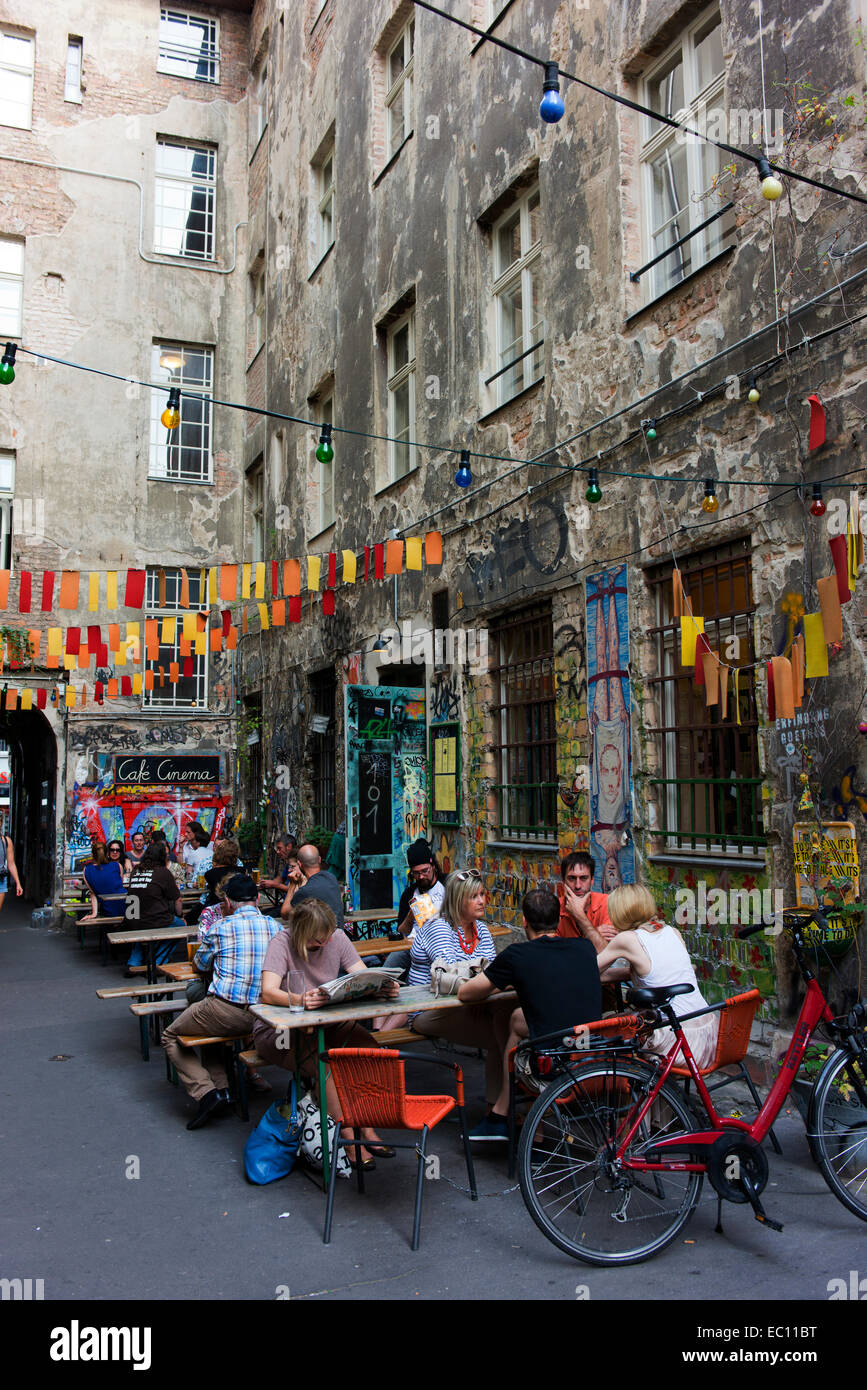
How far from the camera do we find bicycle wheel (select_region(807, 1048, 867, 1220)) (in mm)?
4102

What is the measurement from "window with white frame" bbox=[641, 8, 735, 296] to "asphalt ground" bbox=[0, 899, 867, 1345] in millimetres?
5532

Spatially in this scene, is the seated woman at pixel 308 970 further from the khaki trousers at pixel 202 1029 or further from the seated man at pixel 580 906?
the seated man at pixel 580 906

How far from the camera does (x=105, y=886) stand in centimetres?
1278

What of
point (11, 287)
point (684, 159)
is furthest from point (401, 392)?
point (11, 287)

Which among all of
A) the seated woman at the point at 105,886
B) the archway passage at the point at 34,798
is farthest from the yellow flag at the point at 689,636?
the archway passage at the point at 34,798

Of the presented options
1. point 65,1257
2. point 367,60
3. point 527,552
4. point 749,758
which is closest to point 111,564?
point 367,60

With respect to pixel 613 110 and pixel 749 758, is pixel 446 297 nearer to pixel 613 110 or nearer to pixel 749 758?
pixel 613 110

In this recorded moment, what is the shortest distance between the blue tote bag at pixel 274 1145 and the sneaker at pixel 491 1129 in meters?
0.92

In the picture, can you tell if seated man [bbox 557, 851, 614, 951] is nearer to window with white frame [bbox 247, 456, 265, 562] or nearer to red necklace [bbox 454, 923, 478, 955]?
red necklace [bbox 454, 923, 478, 955]

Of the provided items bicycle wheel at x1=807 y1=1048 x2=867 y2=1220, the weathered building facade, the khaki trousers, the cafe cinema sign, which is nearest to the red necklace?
the khaki trousers

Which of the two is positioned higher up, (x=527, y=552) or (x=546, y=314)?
(x=546, y=314)

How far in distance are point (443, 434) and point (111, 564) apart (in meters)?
9.27

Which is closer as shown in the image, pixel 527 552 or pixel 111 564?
pixel 527 552

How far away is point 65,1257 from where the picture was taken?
13.3 ft
